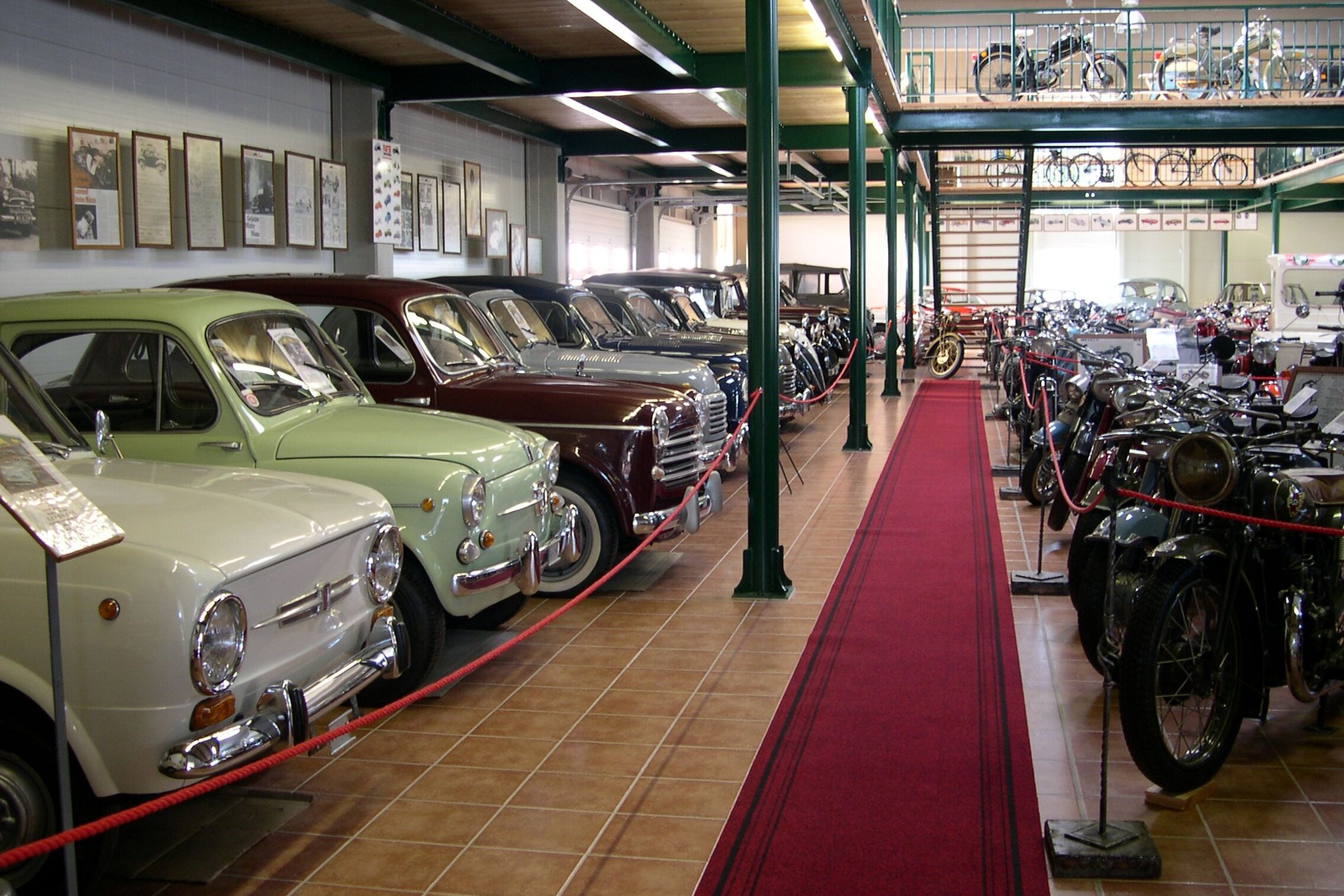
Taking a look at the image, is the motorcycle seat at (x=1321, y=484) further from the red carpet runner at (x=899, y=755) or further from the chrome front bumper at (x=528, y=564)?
the chrome front bumper at (x=528, y=564)

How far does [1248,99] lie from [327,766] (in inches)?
652

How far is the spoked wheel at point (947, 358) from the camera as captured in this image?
2273cm

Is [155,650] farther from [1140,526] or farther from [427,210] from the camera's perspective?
[427,210]

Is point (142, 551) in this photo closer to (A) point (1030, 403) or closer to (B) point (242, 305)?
(B) point (242, 305)

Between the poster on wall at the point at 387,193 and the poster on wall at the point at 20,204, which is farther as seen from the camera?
the poster on wall at the point at 387,193

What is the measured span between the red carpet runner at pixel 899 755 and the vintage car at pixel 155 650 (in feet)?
4.78

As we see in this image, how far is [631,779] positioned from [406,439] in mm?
1931

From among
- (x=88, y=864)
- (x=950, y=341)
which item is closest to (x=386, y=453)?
(x=88, y=864)

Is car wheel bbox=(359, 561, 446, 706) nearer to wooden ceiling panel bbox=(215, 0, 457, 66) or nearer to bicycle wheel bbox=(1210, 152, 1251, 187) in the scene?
wooden ceiling panel bbox=(215, 0, 457, 66)

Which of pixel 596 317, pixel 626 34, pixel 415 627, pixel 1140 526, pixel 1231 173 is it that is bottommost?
pixel 415 627

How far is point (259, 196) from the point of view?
445 inches

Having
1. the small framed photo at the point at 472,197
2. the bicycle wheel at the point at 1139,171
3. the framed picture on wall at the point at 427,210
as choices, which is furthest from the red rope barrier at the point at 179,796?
the bicycle wheel at the point at 1139,171

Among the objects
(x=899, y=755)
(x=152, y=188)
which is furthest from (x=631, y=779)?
(x=152, y=188)

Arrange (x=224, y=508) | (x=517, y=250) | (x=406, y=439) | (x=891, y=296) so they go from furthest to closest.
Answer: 1. (x=891, y=296)
2. (x=517, y=250)
3. (x=406, y=439)
4. (x=224, y=508)
